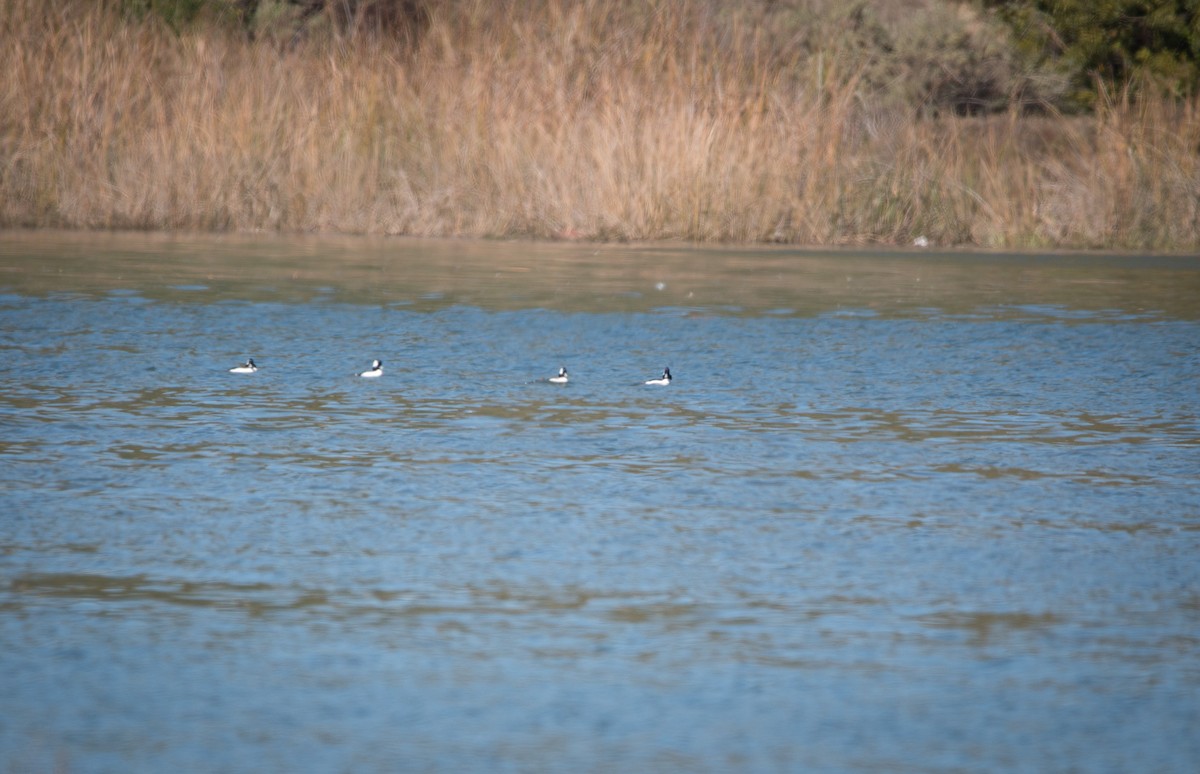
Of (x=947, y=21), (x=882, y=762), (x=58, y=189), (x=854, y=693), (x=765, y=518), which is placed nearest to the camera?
(x=882, y=762)

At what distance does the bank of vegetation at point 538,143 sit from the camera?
13.0 m

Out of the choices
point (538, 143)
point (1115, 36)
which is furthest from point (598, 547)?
point (1115, 36)

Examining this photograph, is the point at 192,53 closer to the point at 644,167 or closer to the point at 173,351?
the point at 644,167

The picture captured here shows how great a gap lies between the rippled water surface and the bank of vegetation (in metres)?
4.93

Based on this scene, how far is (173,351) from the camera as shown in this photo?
7.35 metres

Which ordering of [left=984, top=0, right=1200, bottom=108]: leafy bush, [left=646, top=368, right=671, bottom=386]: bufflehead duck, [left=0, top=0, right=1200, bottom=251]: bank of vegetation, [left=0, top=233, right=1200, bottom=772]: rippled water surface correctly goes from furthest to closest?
[left=984, top=0, right=1200, bottom=108]: leafy bush, [left=0, top=0, right=1200, bottom=251]: bank of vegetation, [left=646, top=368, right=671, bottom=386]: bufflehead duck, [left=0, top=233, right=1200, bottom=772]: rippled water surface

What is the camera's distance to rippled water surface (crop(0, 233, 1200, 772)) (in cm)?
267

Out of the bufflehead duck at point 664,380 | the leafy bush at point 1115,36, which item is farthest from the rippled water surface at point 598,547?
the leafy bush at point 1115,36

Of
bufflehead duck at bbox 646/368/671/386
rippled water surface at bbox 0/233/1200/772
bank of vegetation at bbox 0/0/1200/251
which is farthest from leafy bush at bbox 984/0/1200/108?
bufflehead duck at bbox 646/368/671/386

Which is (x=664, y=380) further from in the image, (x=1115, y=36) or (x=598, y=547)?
(x=1115, y=36)

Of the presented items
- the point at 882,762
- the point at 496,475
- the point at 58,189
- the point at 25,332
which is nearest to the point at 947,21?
the point at 58,189

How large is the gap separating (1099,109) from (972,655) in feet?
34.4

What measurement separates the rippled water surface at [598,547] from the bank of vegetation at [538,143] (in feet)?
16.2

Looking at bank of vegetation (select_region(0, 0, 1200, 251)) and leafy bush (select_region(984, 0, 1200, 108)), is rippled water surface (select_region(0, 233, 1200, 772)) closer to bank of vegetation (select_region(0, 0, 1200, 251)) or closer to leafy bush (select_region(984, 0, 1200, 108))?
bank of vegetation (select_region(0, 0, 1200, 251))
